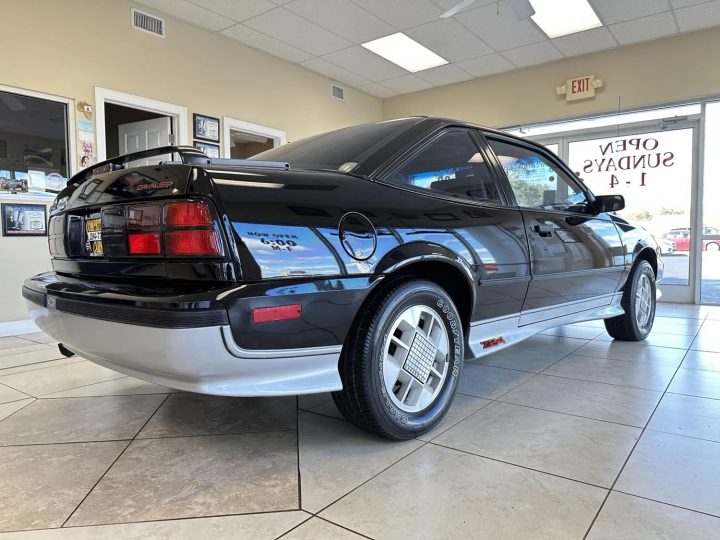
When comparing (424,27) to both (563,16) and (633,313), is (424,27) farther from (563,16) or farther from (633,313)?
(633,313)

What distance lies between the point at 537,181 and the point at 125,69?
4620 mm

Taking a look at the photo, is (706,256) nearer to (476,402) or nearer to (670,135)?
(670,135)

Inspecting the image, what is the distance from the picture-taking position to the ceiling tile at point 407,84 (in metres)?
7.94

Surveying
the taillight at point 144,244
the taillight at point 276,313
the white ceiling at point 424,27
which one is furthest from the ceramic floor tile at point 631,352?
the white ceiling at point 424,27

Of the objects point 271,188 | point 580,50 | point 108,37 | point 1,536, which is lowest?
point 1,536

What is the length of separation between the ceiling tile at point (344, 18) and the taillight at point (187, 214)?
15.5ft

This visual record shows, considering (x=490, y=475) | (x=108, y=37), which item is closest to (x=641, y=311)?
(x=490, y=475)

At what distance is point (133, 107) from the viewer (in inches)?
209

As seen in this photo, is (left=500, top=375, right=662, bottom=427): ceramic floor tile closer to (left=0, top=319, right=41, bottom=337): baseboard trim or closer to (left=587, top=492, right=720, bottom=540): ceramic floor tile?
(left=587, top=492, right=720, bottom=540): ceramic floor tile

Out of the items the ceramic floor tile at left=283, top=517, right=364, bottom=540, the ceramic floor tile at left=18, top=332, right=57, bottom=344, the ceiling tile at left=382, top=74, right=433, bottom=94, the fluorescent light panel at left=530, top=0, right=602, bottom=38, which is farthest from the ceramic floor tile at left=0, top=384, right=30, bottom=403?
the ceiling tile at left=382, top=74, right=433, bottom=94

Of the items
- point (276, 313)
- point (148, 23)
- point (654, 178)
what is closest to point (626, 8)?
point (654, 178)

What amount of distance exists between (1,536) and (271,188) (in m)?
1.18

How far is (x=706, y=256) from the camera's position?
21.1 feet

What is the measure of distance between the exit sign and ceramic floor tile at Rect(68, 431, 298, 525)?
697 centimetres
